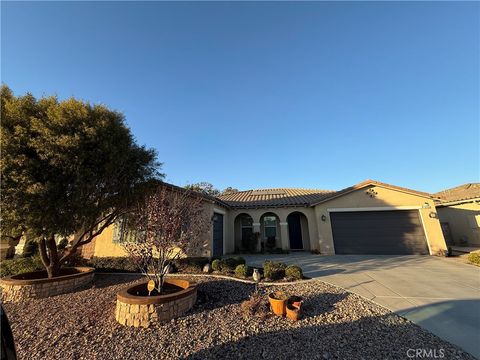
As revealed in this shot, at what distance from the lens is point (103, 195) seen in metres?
9.40

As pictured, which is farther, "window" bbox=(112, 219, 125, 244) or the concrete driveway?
"window" bbox=(112, 219, 125, 244)

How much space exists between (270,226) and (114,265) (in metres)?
11.3

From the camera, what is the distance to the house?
13852mm

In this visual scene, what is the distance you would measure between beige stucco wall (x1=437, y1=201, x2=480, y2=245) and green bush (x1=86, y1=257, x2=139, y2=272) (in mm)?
23566

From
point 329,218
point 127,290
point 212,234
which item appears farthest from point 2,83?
point 329,218

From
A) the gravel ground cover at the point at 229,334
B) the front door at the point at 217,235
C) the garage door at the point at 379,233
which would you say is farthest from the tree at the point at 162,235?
the garage door at the point at 379,233

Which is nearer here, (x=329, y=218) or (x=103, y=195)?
(x=103, y=195)

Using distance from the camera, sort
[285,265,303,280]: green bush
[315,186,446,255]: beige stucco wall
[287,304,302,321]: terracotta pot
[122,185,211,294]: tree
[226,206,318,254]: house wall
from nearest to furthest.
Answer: [287,304,302,321]: terracotta pot → [122,185,211,294]: tree → [285,265,303,280]: green bush → [315,186,446,255]: beige stucco wall → [226,206,318,254]: house wall

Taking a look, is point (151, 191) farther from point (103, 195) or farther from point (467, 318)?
point (467, 318)

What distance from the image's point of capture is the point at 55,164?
25.2ft

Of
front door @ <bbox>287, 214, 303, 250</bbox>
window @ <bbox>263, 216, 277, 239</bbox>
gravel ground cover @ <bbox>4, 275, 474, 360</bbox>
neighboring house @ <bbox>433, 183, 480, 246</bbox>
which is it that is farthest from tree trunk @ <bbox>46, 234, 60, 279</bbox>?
neighboring house @ <bbox>433, 183, 480, 246</bbox>

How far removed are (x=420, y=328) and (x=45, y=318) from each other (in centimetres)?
935

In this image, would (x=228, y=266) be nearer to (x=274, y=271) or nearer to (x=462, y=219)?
(x=274, y=271)

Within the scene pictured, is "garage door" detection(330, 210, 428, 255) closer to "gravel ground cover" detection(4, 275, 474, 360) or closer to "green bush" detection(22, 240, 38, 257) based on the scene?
"gravel ground cover" detection(4, 275, 474, 360)
